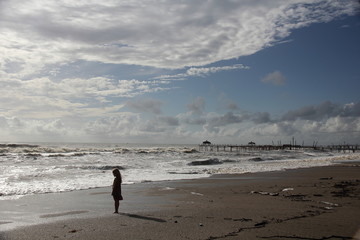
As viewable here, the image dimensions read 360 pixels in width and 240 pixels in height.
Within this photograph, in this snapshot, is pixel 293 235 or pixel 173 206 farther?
pixel 173 206

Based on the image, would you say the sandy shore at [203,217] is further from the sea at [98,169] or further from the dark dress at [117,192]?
the sea at [98,169]

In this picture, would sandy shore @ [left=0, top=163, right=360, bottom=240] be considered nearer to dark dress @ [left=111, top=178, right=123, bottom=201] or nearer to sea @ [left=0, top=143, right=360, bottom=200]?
dark dress @ [left=111, top=178, right=123, bottom=201]

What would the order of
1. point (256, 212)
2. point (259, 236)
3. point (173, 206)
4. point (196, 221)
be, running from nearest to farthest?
point (259, 236)
point (196, 221)
point (256, 212)
point (173, 206)

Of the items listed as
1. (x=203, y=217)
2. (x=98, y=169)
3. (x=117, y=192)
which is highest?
(x=117, y=192)

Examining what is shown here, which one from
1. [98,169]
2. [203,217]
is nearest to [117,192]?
[203,217]

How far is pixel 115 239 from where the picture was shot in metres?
6.68

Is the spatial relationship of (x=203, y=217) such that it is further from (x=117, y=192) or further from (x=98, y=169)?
(x=98, y=169)

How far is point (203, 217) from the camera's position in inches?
335

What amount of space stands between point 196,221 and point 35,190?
900cm

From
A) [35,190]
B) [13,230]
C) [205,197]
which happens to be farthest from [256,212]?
[35,190]

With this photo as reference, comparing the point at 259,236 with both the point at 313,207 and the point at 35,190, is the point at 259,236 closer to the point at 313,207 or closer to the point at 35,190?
the point at 313,207

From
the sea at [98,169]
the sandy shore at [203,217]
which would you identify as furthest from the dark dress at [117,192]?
the sea at [98,169]

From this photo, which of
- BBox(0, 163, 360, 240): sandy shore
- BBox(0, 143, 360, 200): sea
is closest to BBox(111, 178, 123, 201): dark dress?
BBox(0, 163, 360, 240): sandy shore

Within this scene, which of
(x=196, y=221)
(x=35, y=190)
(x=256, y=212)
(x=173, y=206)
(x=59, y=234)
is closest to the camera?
(x=59, y=234)
